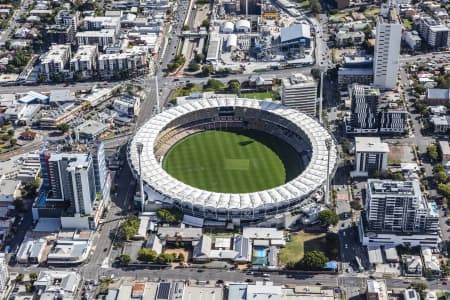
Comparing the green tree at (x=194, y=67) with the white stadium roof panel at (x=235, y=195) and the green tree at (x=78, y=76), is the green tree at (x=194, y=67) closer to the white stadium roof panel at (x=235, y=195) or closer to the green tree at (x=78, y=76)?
the green tree at (x=78, y=76)

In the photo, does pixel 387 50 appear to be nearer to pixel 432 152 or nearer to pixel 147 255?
pixel 432 152

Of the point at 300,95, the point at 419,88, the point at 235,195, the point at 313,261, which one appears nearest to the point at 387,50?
the point at 419,88

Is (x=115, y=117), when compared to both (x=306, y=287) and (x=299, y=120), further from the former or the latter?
(x=306, y=287)

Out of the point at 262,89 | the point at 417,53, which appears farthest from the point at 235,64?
the point at 417,53

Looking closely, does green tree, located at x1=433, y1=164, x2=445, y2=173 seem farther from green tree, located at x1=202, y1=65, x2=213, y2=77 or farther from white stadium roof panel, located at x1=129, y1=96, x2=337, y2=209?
green tree, located at x1=202, y1=65, x2=213, y2=77

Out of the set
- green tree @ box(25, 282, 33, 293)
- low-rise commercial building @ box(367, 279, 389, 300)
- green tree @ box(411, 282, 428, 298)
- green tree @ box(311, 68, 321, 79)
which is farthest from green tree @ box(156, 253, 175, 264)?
green tree @ box(311, 68, 321, 79)

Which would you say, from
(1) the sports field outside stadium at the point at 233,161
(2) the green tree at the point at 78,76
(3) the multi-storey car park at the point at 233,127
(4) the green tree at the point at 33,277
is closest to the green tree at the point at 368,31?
(3) the multi-storey car park at the point at 233,127
